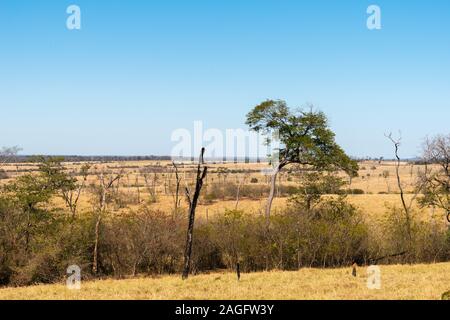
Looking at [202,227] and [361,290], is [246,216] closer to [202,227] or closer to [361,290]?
[202,227]

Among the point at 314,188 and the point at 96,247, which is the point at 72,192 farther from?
the point at 314,188

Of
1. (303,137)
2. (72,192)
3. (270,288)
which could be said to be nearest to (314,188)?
(303,137)

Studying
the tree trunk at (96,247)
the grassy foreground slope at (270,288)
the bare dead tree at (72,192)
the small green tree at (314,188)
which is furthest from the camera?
the small green tree at (314,188)

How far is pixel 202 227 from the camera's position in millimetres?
28609

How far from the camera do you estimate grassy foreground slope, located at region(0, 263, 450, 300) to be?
17.1 metres

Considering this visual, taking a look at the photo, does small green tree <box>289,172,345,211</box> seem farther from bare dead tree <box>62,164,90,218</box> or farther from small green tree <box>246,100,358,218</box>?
bare dead tree <box>62,164,90,218</box>

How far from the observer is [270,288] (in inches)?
749

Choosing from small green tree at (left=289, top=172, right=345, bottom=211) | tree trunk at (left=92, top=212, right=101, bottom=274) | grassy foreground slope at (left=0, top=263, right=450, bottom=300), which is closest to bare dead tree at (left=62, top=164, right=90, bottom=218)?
tree trunk at (left=92, top=212, right=101, bottom=274)

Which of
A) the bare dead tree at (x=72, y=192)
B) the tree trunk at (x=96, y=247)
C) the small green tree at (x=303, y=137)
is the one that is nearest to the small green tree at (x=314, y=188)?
the small green tree at (x=303, y=137)

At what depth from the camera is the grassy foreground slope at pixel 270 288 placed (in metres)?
17.1

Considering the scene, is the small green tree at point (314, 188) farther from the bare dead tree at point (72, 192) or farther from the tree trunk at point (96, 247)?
the bare dead tree at point (72, 192)

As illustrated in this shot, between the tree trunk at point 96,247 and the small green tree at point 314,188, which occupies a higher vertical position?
the small green tree at point 314,188

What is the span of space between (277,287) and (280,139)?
1360 centimetres
